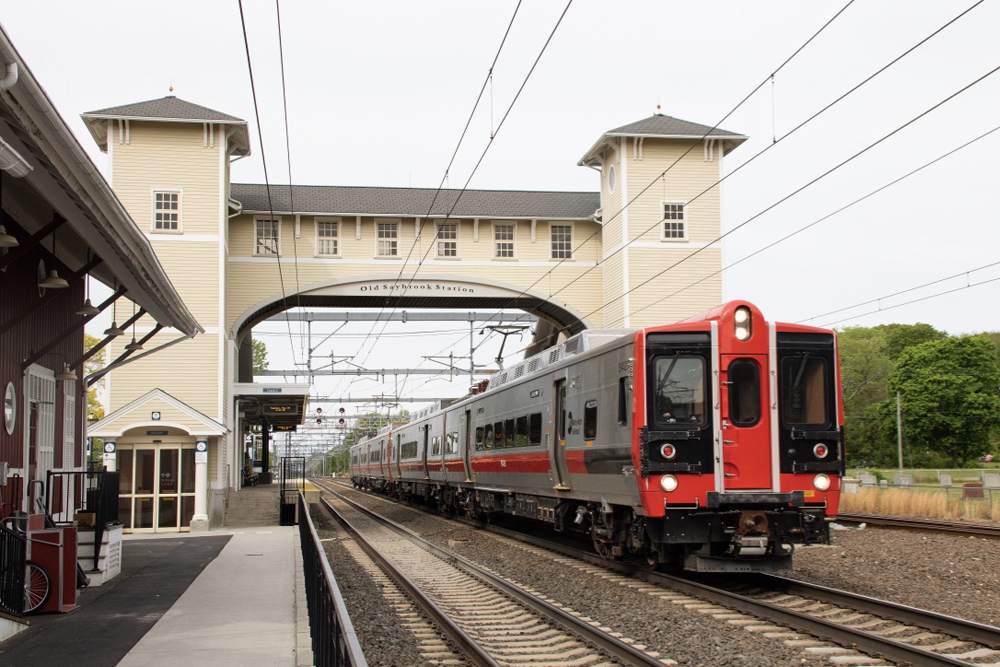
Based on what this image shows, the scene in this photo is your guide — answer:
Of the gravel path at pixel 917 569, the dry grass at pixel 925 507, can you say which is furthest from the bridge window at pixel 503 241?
the gravel path at pixel 917 569

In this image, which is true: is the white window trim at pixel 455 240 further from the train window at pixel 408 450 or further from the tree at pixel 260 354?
the tree at pixel 260 354

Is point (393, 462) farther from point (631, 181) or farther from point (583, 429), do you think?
point (583, 429)

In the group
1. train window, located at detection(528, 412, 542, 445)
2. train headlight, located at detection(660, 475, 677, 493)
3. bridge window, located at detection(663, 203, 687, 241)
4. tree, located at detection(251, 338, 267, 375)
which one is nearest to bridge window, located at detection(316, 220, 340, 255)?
bridge window, located at detection(663, 203, 687, 241)

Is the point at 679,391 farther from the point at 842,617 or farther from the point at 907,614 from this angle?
the point at 907,614

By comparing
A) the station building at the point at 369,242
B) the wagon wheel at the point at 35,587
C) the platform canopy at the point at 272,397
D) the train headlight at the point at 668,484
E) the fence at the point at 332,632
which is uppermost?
the station building at the point at 369,242

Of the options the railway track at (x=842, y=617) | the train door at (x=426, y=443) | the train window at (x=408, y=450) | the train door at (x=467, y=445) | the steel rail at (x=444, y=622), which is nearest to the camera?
the railway track at (x=842, y=617)

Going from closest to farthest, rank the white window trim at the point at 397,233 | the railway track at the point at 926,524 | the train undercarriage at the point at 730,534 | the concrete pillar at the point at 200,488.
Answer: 1. the train undercarriage at the point at 730,534
2. the railway track at the point at 926,524
3. the concrete pillar at the point at 200,488
4. the white window trim at the point at 397,233

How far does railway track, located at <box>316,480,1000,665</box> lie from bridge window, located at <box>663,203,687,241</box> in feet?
56.2

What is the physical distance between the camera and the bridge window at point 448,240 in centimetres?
2947

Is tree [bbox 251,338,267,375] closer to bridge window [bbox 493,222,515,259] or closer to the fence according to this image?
bridge window [bbox 493,222,515,259]

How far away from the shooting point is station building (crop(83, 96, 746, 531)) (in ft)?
84.7

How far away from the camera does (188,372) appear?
84.2 ft

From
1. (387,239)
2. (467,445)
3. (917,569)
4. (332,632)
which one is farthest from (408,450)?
(332,632)

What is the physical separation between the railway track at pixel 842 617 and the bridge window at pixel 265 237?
61.5 ft
